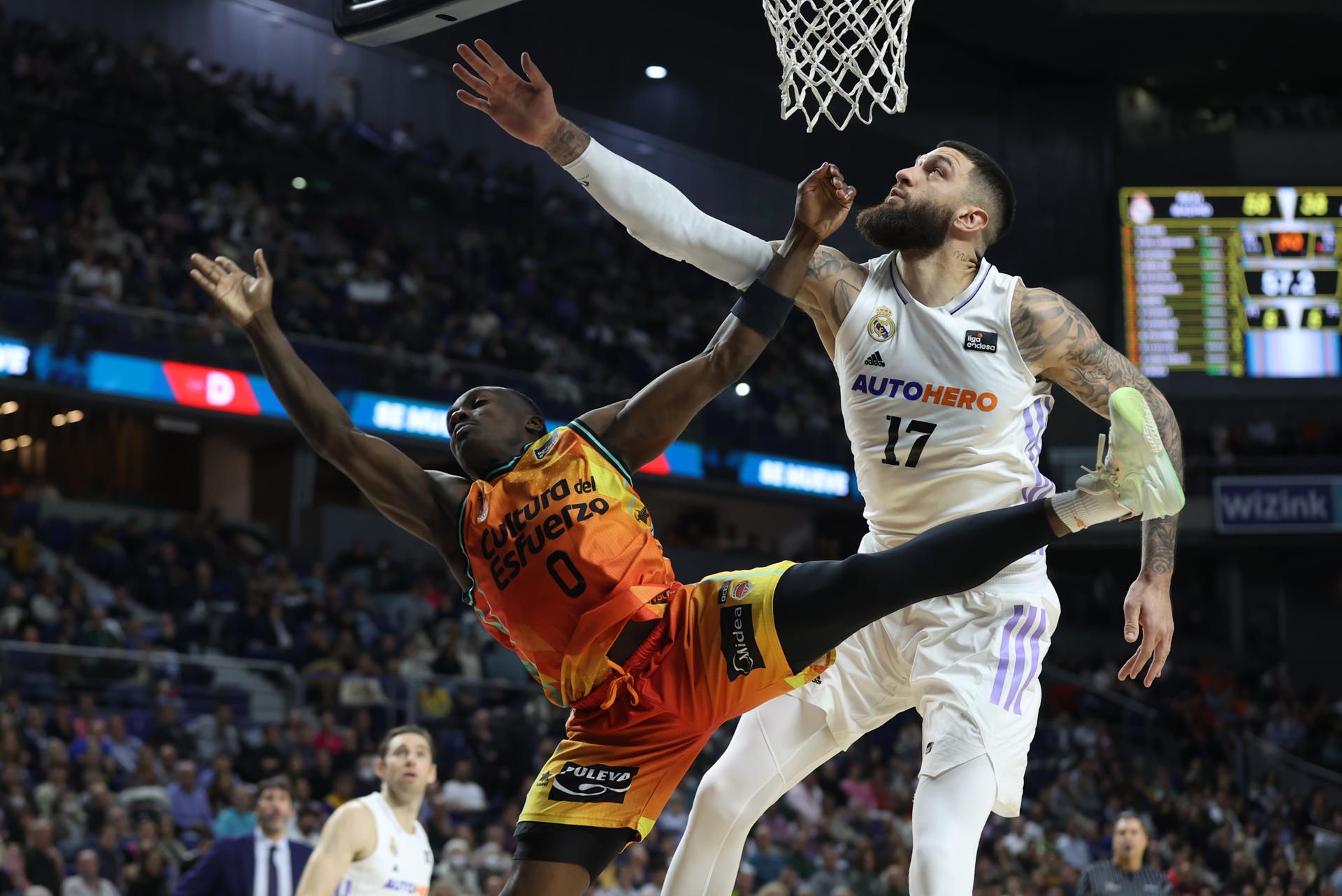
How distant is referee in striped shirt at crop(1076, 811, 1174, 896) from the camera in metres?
8.41

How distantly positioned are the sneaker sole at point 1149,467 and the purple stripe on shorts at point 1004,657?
63 centimetres

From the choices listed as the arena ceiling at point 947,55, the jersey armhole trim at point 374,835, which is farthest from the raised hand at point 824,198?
the arena ceiling at point 947,55

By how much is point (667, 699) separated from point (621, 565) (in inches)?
15.1

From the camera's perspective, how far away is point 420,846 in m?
6.88

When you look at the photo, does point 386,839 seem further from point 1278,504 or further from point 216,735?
point 1278,504

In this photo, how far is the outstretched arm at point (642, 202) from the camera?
4.33 metres

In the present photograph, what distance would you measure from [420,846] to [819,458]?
14908mm

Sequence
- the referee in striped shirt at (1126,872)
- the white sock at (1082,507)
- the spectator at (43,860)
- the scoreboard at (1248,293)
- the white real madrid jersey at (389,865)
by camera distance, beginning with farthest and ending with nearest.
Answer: the scoreboard at (1248,293)
the spectator at (43,860)
the referee in striped shirt at (1126,872)
the white real madrid jersey at (389,865)
the white sock at (1082,507)

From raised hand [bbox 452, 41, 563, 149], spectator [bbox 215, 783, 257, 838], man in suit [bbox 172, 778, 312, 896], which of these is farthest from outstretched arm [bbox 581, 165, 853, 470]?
spectator [bbox 215, 783, 257, 838]

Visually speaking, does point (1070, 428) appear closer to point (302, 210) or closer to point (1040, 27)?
point (1040, 27)

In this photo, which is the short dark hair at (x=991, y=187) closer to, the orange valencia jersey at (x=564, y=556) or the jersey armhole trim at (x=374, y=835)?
the orange valencia jersey at (x=564, y=556)

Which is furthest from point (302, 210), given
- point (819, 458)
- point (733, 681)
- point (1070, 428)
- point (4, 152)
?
point (733, 681)

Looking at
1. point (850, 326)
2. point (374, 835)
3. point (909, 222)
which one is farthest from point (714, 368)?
point (374, 835)

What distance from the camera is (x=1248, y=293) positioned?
57.9 ft
